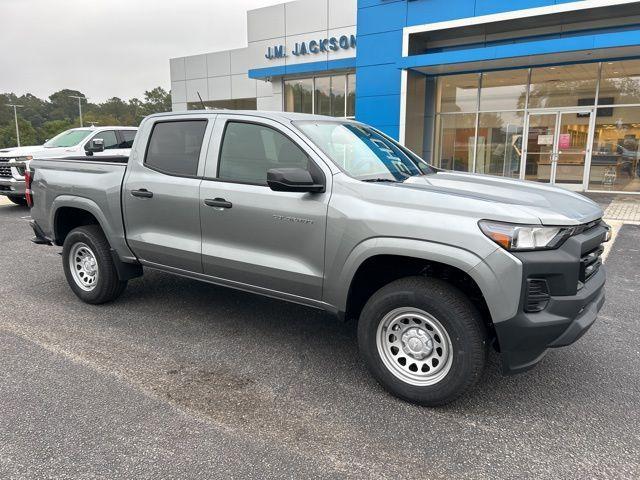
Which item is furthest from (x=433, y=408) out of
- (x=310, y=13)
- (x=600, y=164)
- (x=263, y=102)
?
(x=263, y=102)

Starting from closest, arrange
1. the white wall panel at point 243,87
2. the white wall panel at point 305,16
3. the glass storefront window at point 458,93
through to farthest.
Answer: the glass storefront window at point 458,93, the white wall panel at point 305,16, the white wall panel at point 243,87

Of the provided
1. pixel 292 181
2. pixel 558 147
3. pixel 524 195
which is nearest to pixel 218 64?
pixel 558 147

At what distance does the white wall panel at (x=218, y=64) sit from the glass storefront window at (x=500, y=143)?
1546cm

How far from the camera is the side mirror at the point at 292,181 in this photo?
3.23 m

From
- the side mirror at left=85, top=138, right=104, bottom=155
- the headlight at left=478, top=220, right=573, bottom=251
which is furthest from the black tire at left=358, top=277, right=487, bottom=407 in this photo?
the side mirror at left=85, top=138, right=104, bottom=155

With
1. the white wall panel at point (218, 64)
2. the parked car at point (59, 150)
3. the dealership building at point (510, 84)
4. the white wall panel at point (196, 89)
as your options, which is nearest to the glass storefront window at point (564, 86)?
the dealership building at point (510, 84)

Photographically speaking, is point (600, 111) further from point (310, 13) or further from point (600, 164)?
point (310, 13)

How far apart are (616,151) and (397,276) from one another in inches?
513

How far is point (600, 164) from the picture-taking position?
1373cm

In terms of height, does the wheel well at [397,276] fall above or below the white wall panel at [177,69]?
below

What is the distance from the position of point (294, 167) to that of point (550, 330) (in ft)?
6.62

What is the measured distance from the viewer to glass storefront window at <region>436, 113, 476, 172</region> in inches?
625

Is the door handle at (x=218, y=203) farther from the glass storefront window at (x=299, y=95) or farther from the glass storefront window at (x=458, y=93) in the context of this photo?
the glass storefront window at (x=299, y=95)

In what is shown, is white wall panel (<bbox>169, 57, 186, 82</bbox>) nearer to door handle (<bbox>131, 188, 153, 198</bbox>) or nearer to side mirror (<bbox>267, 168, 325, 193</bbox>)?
door handle (<bbox>131, 188, 153, 198</bbox>)
